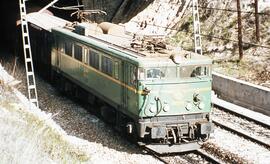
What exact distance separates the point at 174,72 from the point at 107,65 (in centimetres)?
258

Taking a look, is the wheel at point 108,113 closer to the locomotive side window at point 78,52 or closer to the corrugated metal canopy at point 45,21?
the locomotive side window at point 78,52

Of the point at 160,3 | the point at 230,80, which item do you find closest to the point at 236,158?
the point at 230,80

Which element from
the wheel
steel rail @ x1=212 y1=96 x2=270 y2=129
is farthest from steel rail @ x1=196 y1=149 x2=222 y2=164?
steel rail @ x1=212 y1=96 x2=270 y2=129

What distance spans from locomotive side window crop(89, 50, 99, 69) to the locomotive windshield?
307 cm

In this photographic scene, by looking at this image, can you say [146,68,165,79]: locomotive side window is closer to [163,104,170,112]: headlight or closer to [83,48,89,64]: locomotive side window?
[163,104,170,112]: headlight

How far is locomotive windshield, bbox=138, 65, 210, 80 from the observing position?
45.3ft

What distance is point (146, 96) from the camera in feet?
45.3

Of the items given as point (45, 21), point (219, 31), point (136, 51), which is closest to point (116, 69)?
point (136, 51)

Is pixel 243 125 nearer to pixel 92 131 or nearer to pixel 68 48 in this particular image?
pixel 92 131

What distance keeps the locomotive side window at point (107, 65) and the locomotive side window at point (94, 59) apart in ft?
1.64

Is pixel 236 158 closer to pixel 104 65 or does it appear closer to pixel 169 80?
pixel 169 80

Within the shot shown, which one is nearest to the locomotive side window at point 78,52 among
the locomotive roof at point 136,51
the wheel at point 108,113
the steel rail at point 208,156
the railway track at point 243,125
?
the locomotive roof at point 136,51

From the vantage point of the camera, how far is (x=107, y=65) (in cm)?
1570

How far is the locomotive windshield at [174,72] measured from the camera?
1382 centimetres
